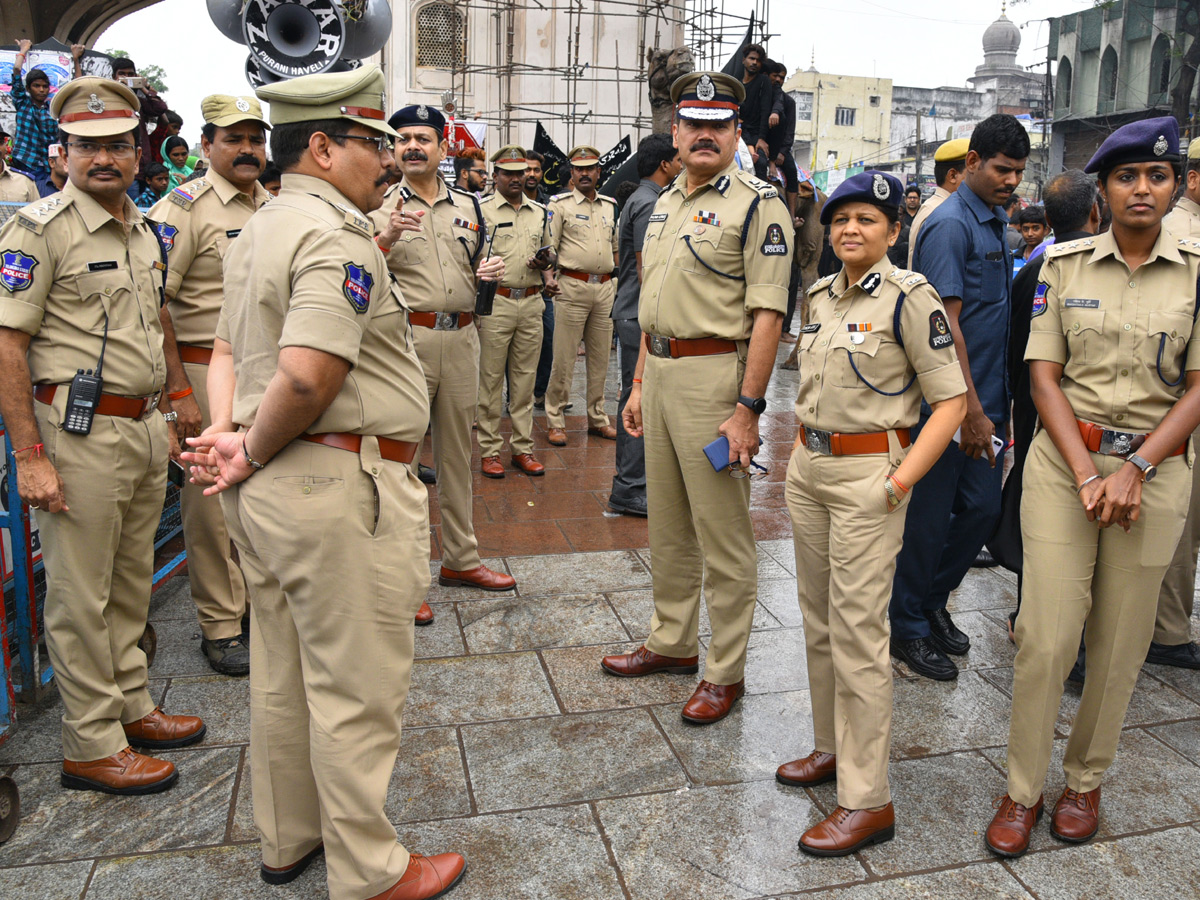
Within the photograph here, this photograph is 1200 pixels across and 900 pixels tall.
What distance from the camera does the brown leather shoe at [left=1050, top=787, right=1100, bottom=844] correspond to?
9.40ft

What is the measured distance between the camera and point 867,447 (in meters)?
2.85

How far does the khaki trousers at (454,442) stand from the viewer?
Answer: 4.75m

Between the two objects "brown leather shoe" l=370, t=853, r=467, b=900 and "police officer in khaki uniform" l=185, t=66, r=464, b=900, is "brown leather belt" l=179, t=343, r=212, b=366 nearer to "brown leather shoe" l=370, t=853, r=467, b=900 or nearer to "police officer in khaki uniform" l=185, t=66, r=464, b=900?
"police officer in khaki uniform" l=185, t=66, r=464, b=900

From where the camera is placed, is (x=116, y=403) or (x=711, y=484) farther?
(x=711, y=484)

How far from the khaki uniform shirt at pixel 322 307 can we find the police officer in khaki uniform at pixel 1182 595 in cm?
333

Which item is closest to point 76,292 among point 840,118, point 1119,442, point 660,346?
point 660,346

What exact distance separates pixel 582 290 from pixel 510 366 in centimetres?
96

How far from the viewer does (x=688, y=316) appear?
357 cm

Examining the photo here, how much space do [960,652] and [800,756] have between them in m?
1.20

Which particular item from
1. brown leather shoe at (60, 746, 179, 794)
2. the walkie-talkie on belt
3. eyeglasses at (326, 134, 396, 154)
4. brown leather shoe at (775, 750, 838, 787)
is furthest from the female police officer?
the walkie-talkie on belt

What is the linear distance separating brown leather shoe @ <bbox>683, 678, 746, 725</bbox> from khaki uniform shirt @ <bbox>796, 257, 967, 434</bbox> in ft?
3.88

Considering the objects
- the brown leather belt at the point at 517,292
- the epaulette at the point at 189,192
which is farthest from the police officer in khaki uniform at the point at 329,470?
the brown leather belt at the point at 517,292

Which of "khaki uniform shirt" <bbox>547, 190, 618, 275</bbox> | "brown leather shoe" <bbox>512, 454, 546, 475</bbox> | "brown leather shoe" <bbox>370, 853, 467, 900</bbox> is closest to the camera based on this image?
"brown leather shoe" <bbox>370, 853, 467, 900</bbox>

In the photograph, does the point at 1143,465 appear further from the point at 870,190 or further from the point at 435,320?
the point at 435,320
